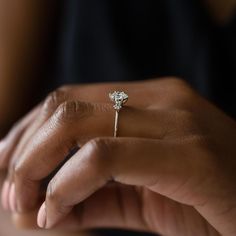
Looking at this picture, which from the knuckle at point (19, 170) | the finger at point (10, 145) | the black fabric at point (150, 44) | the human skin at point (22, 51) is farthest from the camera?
the human skin at point (22, 51)

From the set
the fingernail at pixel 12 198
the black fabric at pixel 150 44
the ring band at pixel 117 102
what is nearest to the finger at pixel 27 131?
the fingernail at pixel 12 198

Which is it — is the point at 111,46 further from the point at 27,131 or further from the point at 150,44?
the point at 27,131

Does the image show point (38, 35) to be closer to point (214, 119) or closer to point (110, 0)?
point (110, 0)

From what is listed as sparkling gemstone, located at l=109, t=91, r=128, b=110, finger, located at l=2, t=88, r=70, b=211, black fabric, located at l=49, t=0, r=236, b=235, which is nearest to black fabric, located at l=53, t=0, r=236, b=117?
black fabric, located at l=49, t=0, r=236, b=235

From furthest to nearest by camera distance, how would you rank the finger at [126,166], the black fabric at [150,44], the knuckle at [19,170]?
the black fabric at [150,44] < the knuckle at [19,170] < the finger at [126,166]

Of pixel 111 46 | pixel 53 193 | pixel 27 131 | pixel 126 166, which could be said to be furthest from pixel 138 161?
pixel 111 46

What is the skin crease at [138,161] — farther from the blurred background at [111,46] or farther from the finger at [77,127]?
the blurred background at [111,46]
